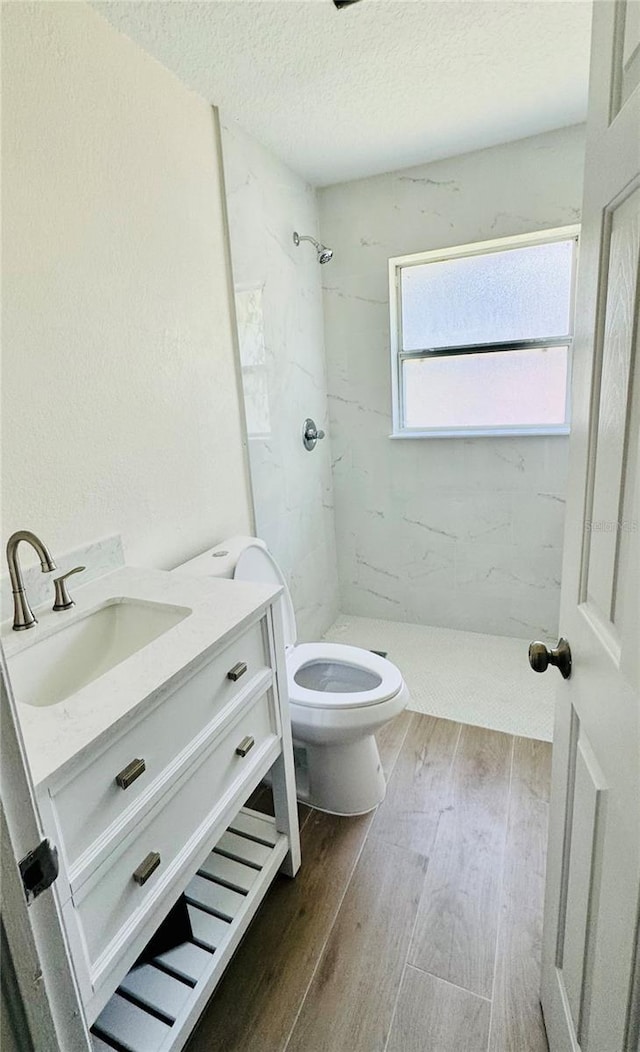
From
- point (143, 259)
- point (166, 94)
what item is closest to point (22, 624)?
point (143, 259)

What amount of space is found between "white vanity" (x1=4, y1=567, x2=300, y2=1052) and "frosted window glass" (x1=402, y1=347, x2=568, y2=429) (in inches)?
68.3

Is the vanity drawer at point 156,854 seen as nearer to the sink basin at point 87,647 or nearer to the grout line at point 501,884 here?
the sink basin at point 87,647

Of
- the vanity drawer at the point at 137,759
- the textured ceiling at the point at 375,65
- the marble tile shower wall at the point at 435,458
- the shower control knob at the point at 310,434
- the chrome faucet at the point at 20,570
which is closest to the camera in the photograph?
the vanity drawer at the point at 137,759

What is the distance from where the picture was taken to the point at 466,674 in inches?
96.4

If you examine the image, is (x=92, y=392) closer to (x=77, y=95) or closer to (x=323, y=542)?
(x=77, y=95)

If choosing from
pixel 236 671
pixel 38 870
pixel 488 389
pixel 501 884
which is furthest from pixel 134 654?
pixel 488 389

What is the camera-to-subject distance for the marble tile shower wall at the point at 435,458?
88.5 inches

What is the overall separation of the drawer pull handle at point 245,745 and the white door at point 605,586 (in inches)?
26.1

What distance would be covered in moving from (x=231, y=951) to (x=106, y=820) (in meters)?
0.62

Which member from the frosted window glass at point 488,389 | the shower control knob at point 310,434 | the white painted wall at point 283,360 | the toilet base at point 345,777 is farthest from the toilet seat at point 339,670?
the frosted window glass at point 488,389

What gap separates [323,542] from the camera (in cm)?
282

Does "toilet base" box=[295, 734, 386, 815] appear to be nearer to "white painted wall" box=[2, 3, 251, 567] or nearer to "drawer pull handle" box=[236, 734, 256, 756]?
"drawer pull handle" box=[236, 734, 256, 756]

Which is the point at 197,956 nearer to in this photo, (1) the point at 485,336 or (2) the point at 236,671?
(2) the point at 236,671

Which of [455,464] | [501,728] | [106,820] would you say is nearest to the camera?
[106,820]
